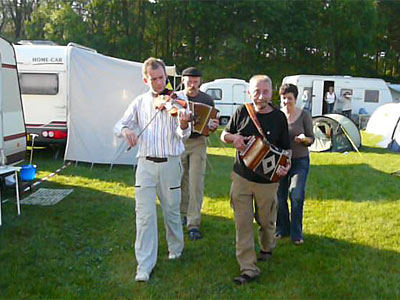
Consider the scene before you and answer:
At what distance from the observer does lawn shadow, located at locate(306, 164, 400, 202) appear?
7.08 meters

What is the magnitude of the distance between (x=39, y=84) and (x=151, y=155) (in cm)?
711

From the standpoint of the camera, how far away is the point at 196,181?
5000mm

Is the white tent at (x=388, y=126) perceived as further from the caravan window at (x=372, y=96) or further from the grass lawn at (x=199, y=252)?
the grass lawn at (x=199, y=252)

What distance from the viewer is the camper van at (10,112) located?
637cm

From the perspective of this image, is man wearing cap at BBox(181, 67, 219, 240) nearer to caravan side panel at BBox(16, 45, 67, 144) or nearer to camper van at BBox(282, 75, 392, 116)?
caravan side panel at BBox(16, 45, 67, 144)

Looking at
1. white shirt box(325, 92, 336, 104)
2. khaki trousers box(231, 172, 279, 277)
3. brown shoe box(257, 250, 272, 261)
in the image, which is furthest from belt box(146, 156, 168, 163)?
white shirt box(325, 92, 336, 104)

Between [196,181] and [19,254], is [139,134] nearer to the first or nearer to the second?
[196,181]

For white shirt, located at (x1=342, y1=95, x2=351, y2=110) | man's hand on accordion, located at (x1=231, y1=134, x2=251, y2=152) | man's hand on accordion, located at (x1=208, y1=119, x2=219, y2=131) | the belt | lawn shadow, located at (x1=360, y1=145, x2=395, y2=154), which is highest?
man's hand on accordion, located at (x1=208, y1=119, x2=219, y2=131)

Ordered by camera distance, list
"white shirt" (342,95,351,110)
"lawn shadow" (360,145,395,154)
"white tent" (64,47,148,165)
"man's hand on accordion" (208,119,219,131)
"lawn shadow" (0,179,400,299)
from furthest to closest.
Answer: "white shirt" (342,95,351,110), "lawn shadow" (360,145,395,154), "white tent" (64,47,148,165), "man's hand on accordion" (208,119,219,131), "lawn shadow" (0,179,400,299)

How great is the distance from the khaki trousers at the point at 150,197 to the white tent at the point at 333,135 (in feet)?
28.7

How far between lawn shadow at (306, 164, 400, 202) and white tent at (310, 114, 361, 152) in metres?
2.04

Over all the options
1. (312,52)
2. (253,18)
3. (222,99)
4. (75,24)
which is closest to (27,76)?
(222,99)

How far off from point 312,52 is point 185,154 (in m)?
27.3

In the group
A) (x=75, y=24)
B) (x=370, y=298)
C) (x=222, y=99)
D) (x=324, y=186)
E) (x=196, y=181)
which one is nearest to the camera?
(x=370, y=298)
